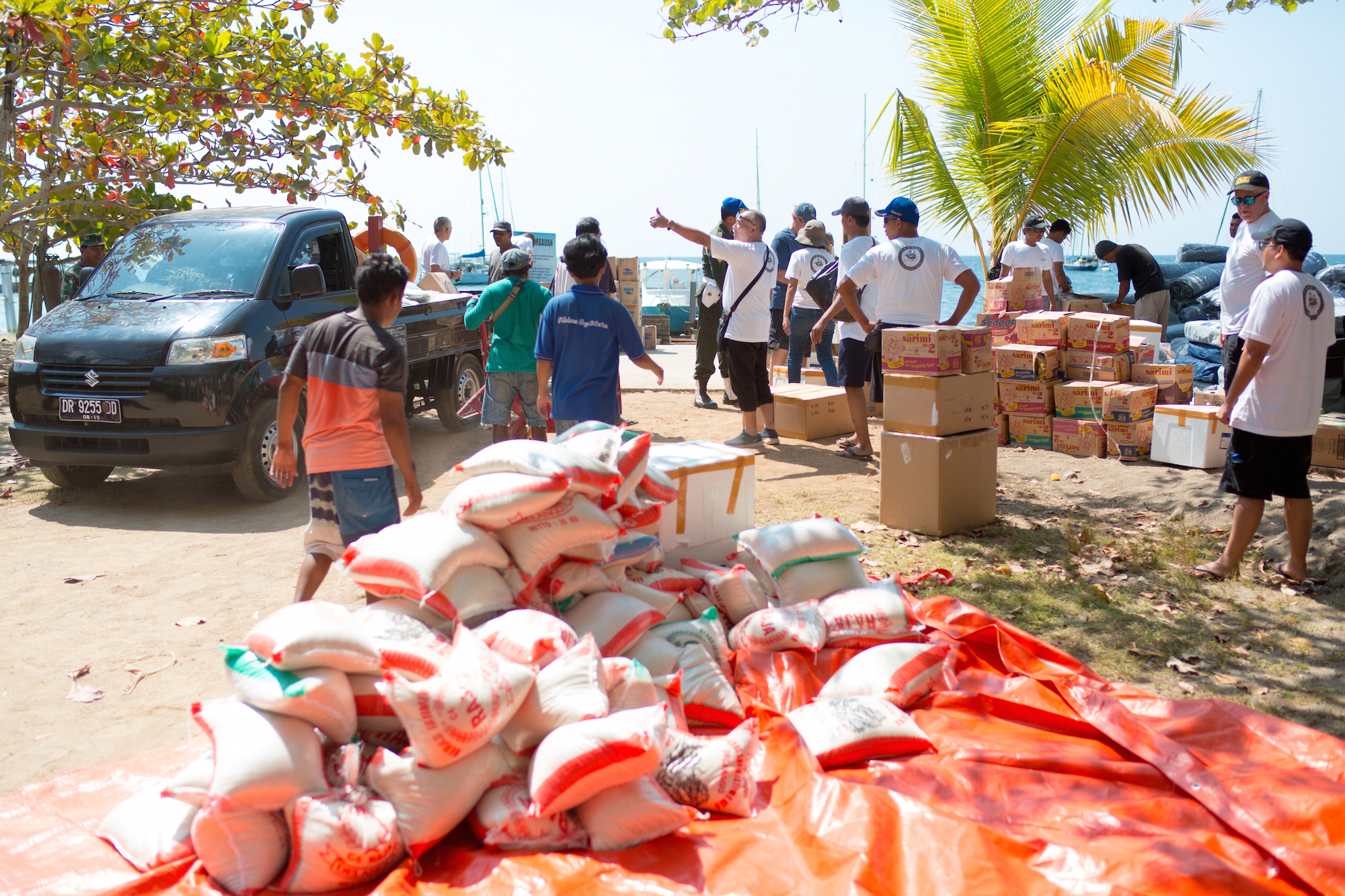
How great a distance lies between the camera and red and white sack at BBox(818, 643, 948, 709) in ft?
12.0

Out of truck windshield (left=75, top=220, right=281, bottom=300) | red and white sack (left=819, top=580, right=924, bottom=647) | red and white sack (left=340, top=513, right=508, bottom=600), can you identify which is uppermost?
truck windshield (left=75, top=220, right=281, bottom=300)

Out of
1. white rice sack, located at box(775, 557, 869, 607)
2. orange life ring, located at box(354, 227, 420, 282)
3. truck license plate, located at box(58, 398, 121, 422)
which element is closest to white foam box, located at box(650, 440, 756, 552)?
white rice sack, located at box(775, 557, 869, 607)

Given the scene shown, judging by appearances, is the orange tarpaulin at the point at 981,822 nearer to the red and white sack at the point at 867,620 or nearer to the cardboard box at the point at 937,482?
the red and white sack at the point at 867,620

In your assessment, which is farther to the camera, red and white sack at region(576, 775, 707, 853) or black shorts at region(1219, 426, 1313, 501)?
black shorts at region(1219, 426, 1313, 501)

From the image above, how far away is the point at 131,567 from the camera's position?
564cm

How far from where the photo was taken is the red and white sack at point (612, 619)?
3455mm

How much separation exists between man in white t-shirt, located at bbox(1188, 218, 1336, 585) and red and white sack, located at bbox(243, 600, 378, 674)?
451 cm

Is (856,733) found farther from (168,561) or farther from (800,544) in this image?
(168,561)

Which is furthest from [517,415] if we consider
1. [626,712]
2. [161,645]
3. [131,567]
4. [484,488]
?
[626,712]

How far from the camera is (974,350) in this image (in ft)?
20.2

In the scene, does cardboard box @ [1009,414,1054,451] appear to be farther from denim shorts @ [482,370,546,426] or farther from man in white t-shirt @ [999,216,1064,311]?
denim shorts @ [482,370,546,426]

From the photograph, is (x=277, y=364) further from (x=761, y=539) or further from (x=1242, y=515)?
(x=1242, y=515)

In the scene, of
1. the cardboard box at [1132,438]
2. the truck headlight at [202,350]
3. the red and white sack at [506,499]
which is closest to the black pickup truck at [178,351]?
the truck headlight at [202,350]

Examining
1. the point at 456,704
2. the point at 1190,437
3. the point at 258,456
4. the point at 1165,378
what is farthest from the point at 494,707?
the point at 1165,378
